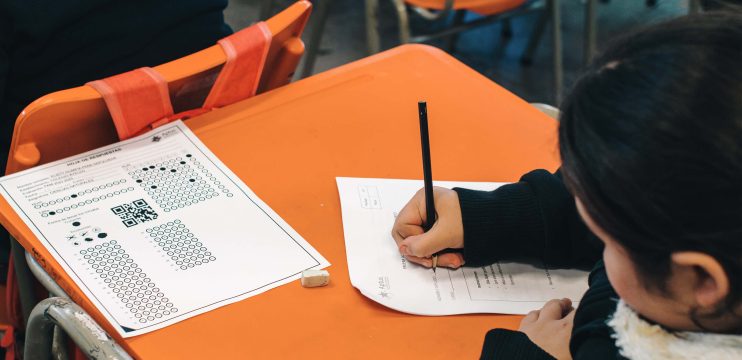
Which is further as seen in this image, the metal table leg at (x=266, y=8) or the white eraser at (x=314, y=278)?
the metal table leg at (x=266, y=8)

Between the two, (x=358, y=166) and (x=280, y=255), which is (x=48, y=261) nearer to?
(x=280, y=255)

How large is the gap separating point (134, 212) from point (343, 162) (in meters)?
0.30

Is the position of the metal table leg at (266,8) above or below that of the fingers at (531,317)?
above

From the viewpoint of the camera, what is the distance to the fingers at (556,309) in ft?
3.16

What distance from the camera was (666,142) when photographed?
2.14 feet

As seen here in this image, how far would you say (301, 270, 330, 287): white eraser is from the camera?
99 cm

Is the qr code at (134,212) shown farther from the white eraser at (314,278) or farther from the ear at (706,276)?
the ear at (706,276)

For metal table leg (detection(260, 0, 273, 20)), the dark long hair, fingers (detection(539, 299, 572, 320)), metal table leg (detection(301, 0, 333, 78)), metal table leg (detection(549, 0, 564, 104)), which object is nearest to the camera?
the dark long hair

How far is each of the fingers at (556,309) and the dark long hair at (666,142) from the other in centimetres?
25

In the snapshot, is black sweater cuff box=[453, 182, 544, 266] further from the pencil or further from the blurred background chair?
the blurred background chair

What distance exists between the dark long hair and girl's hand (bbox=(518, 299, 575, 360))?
0.75ft

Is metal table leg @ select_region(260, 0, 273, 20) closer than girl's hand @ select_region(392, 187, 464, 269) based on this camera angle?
No

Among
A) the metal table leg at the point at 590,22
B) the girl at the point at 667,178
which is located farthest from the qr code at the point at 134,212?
the metal table leg at the point at 590,22

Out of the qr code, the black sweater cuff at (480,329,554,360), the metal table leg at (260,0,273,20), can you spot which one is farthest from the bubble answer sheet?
the metal table leg at (260,0,273,20)
